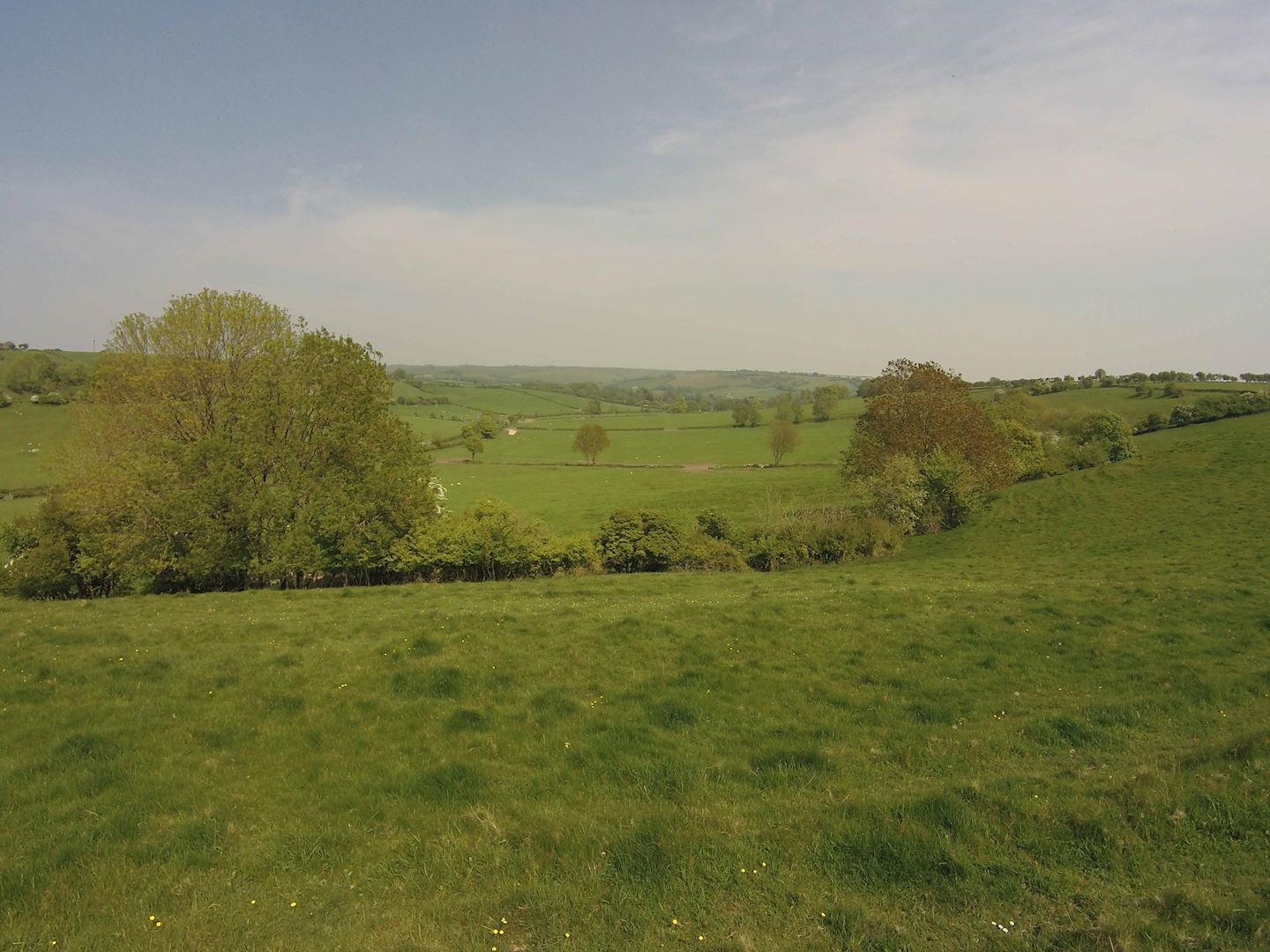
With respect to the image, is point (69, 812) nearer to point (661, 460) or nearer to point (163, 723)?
point (163, 723)

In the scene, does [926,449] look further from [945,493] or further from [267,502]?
[267,502]

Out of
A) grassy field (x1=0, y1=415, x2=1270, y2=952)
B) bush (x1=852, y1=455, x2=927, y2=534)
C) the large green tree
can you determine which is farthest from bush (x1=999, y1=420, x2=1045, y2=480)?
the large green tree

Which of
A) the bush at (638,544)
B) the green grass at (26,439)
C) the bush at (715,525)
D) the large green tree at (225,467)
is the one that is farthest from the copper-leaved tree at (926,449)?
the green grass at (26,439)

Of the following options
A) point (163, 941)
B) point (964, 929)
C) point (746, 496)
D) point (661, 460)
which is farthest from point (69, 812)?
point (661, 460)

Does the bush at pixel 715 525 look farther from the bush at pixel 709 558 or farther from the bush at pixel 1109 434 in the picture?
the bush at pixel 1109 434

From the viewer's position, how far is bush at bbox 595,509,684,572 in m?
33.8

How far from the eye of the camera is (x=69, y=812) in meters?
7.00

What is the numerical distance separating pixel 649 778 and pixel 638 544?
25790mm

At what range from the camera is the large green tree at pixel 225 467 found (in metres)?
27.2

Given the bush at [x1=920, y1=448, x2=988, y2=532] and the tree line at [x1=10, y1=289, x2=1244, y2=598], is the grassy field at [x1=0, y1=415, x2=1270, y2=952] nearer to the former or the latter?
the tree line at [x1=10, y1=289, x2=1244, y2=598]

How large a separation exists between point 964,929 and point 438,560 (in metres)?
28.4

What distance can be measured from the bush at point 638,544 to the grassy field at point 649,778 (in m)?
16.8

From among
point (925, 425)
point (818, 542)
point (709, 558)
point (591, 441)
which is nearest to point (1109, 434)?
point (925, 425)

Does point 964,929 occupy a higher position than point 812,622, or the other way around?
point 964,929
